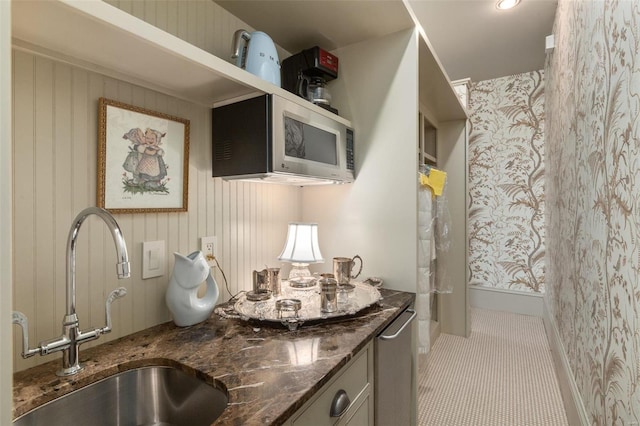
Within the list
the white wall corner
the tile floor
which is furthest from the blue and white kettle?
the white wall corner

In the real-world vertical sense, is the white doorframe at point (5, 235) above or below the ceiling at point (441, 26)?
below

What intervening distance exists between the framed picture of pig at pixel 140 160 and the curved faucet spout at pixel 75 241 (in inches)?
7.4

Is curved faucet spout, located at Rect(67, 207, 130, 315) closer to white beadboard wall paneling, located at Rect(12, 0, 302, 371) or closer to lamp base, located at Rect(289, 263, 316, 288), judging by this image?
white beadboard wall paneling, located at Rect(12, 0, 302, 371)

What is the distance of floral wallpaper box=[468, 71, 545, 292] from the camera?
3498 mm

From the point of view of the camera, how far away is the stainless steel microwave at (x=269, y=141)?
1147mm

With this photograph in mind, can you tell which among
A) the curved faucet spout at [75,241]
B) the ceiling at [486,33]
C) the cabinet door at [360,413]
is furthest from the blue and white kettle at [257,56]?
the ceiling at [486,33]

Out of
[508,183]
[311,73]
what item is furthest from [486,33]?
[311,73]

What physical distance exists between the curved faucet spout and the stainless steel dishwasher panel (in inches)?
32.5

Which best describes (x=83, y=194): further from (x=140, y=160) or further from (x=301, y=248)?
(x=301, y=248)

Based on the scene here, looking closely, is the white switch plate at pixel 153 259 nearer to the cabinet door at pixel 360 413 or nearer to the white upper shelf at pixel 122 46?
the white upper shelf at pixel 122 46

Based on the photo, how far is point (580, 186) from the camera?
62.2 inches

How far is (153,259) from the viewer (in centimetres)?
113

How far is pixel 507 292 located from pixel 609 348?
2.79 m

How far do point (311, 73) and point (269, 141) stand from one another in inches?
25.4
